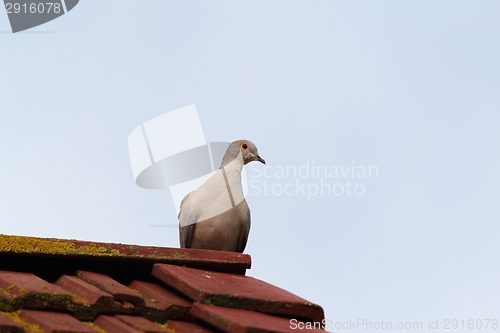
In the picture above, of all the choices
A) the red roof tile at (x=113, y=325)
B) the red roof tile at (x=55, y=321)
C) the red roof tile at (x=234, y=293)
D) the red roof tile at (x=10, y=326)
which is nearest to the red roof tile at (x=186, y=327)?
the red roof tile at (x=234, y=293)

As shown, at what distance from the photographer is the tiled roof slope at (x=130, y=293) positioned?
2.03 m

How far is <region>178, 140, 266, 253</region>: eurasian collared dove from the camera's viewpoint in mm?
5160

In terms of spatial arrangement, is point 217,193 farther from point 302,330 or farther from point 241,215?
point 302,330

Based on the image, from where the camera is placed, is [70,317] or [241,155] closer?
[70,317]

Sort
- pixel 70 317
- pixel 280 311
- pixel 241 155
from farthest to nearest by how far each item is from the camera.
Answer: pixel 241 155 → pixel 280 311 → pixel 70 317

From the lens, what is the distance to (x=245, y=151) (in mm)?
6254

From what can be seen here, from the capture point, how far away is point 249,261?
3102 millimetres

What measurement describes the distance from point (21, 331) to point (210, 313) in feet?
2.37

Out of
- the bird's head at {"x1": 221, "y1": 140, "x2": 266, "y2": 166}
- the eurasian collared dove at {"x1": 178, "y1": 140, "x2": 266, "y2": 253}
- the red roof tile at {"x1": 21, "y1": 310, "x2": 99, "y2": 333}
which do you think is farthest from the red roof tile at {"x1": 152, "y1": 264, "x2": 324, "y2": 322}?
the bird's head at {"x1": 221, "y1": 140, "x2": 266, "y2": 166}

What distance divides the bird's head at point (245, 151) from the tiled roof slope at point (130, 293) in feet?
10.6

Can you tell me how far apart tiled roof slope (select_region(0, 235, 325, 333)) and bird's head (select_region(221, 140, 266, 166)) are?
322 cm

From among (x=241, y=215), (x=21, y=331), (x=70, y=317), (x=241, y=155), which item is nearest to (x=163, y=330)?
(x=70, y=317)

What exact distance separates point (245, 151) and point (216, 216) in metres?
1.33

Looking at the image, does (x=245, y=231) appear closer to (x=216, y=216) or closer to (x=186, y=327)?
(x=216, y=216)
